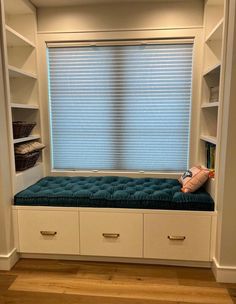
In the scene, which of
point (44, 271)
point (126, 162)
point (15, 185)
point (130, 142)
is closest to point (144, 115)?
point (130, 142)

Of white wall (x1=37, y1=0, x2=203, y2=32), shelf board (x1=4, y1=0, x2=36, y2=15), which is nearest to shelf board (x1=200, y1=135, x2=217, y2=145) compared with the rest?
white wall (x1=37, y1=0, x2=203, y2=32)

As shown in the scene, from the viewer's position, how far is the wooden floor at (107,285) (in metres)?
1.80

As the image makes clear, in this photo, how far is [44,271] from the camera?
2.13 m

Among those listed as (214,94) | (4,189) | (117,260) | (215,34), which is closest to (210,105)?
(214,94)

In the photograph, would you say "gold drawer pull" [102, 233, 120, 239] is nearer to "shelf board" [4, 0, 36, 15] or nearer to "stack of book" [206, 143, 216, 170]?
"stack of book" [206, 143, 216, 170]

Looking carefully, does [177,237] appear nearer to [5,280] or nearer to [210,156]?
[210,156]

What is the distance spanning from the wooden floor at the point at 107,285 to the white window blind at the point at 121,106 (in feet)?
3.57

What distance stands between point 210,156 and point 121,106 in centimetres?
106

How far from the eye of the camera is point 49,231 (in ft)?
7.33

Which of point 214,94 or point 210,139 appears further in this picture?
point 214,94

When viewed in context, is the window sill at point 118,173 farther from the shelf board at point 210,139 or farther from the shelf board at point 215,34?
the shelf board at point 215,34

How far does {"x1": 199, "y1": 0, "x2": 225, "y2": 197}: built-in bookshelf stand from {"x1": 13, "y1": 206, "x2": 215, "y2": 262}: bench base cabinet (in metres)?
0.43

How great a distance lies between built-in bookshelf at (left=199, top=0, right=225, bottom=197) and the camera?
2.37m

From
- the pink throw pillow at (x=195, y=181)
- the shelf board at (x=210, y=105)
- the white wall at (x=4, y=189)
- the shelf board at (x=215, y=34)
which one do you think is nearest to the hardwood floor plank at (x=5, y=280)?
the white wall at (x=4, y=189)
